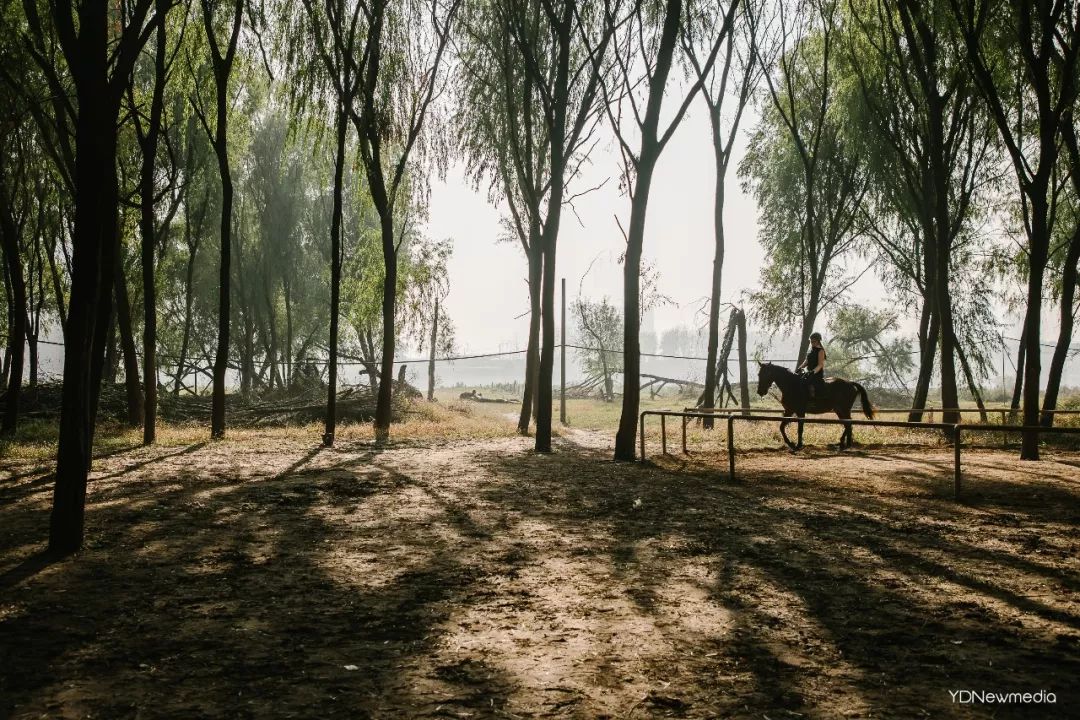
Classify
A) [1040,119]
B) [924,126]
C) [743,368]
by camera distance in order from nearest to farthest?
1. [1040,119]
2. [924,126]
3. [743,368]

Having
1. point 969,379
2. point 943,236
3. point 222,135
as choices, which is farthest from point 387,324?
point 969,379

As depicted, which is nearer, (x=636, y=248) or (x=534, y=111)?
(x=636, y=248)

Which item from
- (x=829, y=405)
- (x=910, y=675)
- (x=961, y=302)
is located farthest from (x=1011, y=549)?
(x=961, y=302)

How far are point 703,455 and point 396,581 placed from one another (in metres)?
8.68

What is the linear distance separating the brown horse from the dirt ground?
4621 mm

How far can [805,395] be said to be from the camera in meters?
13.2

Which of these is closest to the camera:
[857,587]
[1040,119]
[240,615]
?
[240,615]

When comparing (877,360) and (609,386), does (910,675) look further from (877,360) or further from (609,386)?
A: (877,360)

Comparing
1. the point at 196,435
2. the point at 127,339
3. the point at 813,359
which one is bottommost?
the point at 196,435

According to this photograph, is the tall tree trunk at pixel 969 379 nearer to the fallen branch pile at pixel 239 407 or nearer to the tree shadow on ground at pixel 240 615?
the tree shadow on ground at pixel 240 615

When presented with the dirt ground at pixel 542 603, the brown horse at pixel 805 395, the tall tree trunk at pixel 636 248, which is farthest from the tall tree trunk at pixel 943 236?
the dirt ground at pixel 542 603

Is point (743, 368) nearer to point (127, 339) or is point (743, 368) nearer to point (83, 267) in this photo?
point (127, 339)

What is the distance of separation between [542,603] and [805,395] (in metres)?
10.4

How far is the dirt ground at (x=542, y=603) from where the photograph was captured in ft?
9.69
